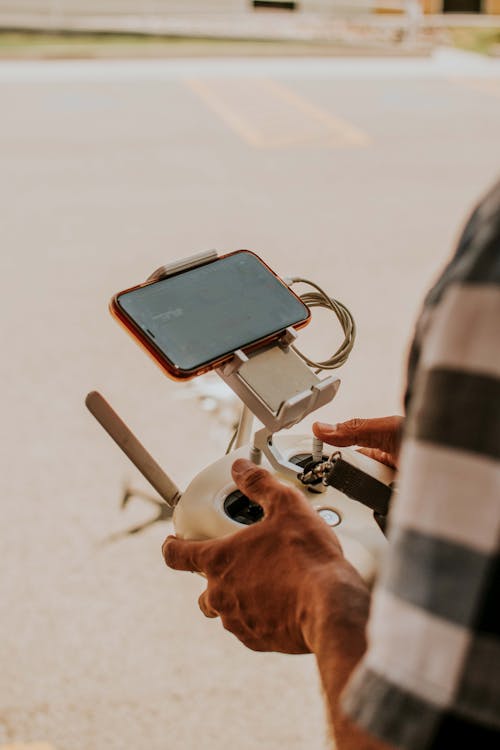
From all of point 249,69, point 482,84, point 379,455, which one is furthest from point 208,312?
point 249,69

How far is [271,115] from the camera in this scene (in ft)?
27.7

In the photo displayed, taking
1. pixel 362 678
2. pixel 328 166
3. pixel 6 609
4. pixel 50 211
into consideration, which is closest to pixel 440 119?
pixel 328 166

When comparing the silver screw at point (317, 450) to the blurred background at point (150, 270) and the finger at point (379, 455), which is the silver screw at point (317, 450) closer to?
the finger at point (379, 455)

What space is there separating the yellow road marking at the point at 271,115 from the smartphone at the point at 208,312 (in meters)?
6.26

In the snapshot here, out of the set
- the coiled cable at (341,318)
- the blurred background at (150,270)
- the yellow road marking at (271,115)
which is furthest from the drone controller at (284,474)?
the yellow road marking at (271,115)

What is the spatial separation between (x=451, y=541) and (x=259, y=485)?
43 centimetres

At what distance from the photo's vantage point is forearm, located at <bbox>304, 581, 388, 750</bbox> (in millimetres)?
711

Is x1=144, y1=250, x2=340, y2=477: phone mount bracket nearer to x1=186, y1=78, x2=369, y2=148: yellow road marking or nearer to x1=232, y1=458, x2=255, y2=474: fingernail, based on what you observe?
x1=232, y1=458, x2=255, y2=474: fingernail

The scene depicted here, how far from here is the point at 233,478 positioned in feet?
3.39

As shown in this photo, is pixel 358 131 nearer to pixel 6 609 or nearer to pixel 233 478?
pixel 6 609

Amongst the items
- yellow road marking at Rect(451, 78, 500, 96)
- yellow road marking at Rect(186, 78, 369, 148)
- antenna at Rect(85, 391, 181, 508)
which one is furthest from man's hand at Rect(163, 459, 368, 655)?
yellow road marking at Rect(451, 78, 500, 96)

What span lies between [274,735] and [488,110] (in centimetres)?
805

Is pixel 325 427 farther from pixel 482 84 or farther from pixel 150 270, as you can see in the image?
pixel 482 84

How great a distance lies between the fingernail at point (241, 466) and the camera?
101cm
